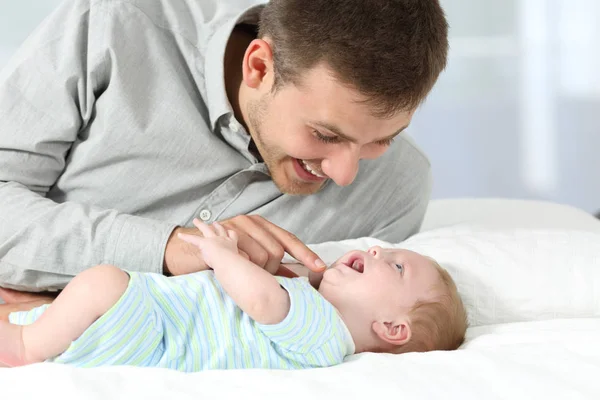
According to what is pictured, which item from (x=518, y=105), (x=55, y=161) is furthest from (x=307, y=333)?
(x=518, y=105)

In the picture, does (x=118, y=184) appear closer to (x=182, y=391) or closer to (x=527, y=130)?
(x=182, y=391)

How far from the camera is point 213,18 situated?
2.14 m

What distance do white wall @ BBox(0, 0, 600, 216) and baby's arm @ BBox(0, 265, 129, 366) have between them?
2859 mm

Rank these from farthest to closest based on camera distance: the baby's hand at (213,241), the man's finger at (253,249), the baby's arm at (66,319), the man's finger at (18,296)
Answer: the man's finger at (18,296)
the man's finger at (253,249)
the baby's hand at (213,241)
the baby's arm at (66,319)

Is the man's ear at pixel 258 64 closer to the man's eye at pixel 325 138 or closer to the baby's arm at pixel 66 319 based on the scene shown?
the man's eye at pixel 325 138

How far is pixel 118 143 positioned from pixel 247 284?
65 centimetres

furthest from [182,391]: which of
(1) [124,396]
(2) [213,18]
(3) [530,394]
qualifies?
(2) [213,18]

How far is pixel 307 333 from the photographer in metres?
1.44

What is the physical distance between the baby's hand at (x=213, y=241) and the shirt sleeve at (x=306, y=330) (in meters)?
0.13

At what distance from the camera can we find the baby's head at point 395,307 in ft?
5.21

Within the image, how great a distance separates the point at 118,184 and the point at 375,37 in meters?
0.71

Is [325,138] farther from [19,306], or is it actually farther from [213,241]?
[19,306]

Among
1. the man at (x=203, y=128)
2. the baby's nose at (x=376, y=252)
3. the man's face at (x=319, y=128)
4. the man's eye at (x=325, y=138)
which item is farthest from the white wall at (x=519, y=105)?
the baby's nose at (x=376, y=252)

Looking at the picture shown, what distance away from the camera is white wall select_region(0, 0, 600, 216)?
4078mm
